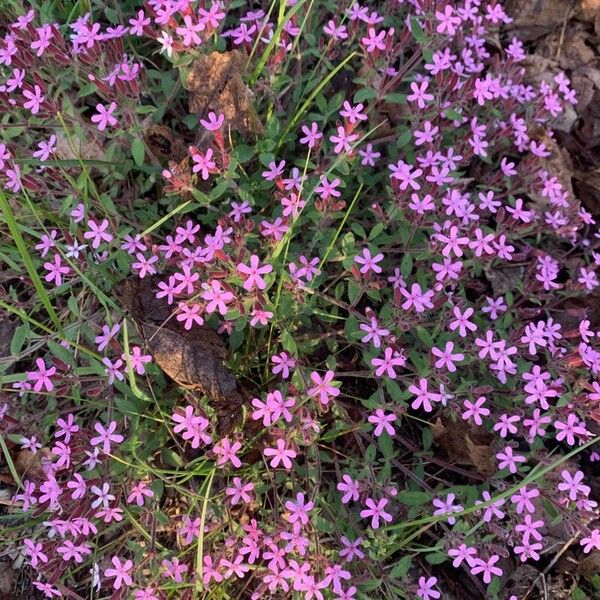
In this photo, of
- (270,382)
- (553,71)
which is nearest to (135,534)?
(270,382)

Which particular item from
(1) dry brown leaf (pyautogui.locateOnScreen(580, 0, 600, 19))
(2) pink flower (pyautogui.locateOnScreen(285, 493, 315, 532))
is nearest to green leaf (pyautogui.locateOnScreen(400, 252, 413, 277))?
(2) pink flower (pyautogui.locateOnScreen(285, 493, 315, 532))

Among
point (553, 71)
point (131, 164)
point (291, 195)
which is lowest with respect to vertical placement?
point (131, 164)

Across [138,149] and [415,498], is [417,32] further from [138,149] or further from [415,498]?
[415,498]

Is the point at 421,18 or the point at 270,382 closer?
the point at 270,382

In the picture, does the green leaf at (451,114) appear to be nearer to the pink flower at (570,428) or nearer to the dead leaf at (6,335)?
the pink flower at (570,428)

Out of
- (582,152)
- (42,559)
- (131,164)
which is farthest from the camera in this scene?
(582,152)

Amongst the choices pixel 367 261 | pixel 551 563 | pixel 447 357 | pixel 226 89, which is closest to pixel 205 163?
pixel 226 89

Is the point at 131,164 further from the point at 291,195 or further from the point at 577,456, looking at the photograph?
the point at 577,456
